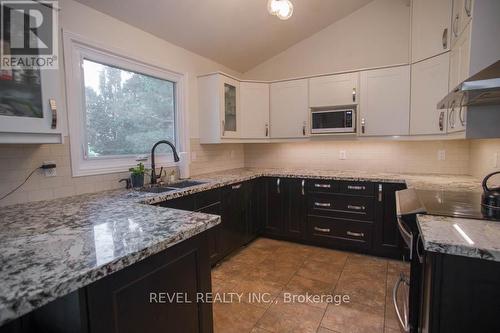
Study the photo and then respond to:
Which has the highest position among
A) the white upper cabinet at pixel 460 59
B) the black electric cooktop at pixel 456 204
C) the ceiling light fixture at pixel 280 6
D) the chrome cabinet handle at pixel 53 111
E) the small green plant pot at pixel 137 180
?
the ceiling light fixture at pixel 280 6

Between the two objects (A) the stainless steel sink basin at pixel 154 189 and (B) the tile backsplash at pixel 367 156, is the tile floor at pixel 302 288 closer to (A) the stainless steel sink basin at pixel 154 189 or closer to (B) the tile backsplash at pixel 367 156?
(A) the stainless steel sink basin at pixel 154 189

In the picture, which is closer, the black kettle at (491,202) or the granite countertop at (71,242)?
the granite countertop at (71,242)

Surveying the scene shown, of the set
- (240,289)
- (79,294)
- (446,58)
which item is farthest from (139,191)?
(446,58)

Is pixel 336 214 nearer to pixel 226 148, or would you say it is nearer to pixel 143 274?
pixel 226 148

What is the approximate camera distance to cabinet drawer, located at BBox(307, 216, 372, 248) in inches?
113

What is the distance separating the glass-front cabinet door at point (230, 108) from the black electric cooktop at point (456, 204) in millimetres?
2130

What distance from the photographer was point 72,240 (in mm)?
1032

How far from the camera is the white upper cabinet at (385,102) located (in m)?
2.86

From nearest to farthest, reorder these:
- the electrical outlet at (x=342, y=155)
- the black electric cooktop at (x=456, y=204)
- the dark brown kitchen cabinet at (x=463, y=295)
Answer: the dark brown kitchen cabinet at (x=463, y=295)
the black electric cooktop at (x=456, y=204)
the electrical outlet at (x=342, y=155)

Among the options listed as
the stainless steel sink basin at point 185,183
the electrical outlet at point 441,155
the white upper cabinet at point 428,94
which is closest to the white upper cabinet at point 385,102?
the white upper cabinet at point 428,94

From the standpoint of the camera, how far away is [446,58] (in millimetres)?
2326

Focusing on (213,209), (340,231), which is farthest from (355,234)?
(213,209)

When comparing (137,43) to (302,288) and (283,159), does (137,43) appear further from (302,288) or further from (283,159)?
(302,288)

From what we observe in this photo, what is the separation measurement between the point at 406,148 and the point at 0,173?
380 cm
